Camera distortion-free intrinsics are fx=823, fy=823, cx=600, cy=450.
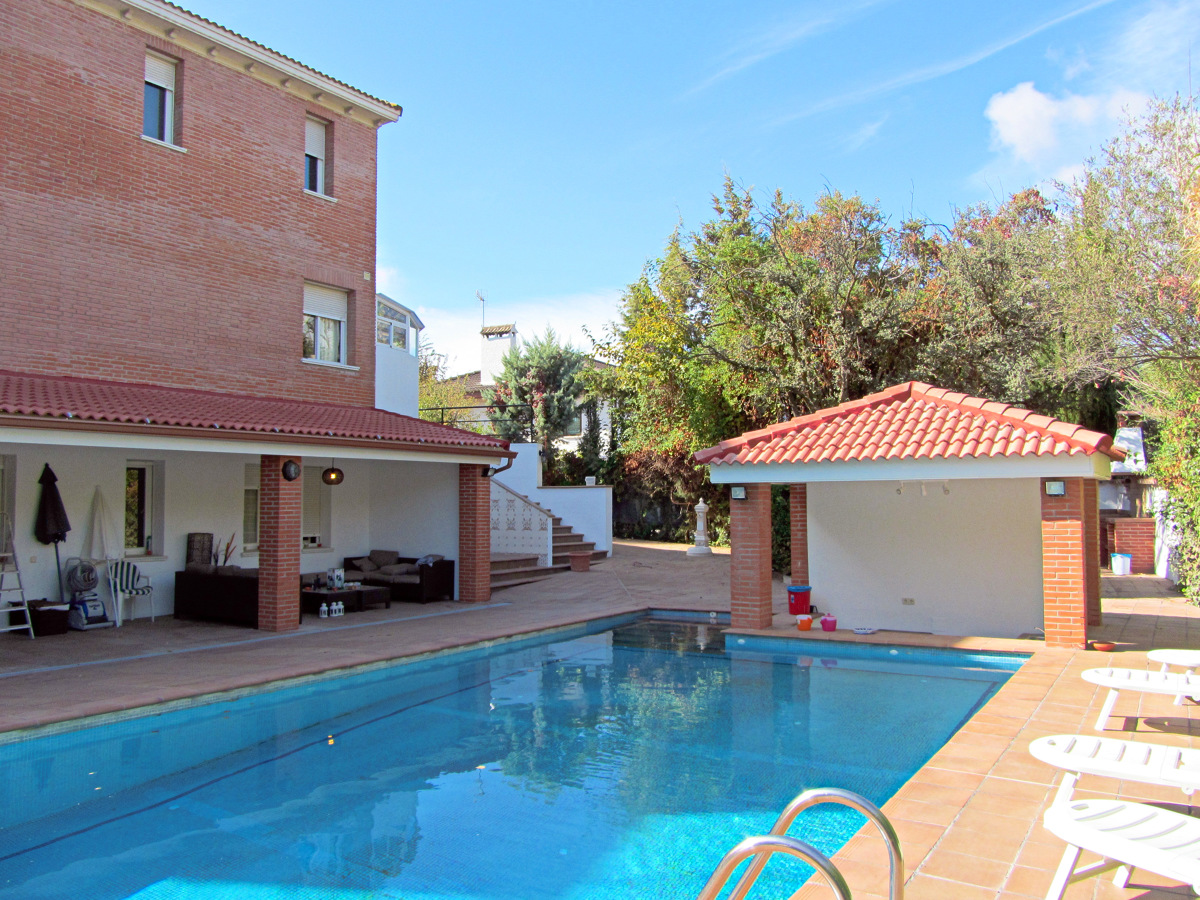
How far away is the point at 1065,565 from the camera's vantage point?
10211 millimetres

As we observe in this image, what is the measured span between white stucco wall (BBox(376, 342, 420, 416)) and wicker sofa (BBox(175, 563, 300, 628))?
6.07m

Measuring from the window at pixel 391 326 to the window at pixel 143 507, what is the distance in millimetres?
7356

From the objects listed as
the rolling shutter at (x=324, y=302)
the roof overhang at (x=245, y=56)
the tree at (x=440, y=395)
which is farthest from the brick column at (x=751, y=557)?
the tree at (x=440, y=395)

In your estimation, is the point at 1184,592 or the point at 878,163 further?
the point at 878,163

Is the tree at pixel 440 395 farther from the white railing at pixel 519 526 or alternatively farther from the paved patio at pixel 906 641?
the paved patio at pixel 906 641

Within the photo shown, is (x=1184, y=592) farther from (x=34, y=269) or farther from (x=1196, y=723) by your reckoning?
(x=34, y=269)

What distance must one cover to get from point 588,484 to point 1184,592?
49.1 feet

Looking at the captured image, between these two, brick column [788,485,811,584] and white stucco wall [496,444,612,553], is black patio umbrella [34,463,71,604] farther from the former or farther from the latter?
white stucco wall [496,444,612,553]

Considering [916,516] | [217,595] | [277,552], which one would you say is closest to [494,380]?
[217,595]

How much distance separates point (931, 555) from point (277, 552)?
9.94 meters

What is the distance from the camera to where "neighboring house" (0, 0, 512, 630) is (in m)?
12.3

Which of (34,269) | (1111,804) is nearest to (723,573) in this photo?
(34,269)

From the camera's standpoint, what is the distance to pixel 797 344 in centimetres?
1853

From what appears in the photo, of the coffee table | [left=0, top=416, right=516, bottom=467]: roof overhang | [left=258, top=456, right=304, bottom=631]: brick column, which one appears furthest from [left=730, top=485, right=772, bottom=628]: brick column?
[left=258, top=456, right=304, bottom=631]: brick column
